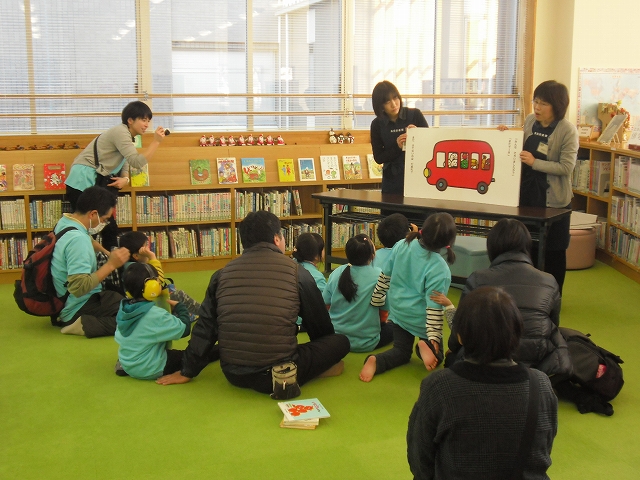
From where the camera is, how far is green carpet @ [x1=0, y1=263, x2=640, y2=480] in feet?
9.78

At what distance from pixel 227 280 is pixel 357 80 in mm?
4387

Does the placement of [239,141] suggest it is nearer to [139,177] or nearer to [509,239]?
[139,177]

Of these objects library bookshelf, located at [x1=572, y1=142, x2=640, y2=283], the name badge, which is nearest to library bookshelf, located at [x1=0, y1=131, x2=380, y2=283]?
library bookshelf, located at [x1=572, y1=142, x2=640, y2=283]

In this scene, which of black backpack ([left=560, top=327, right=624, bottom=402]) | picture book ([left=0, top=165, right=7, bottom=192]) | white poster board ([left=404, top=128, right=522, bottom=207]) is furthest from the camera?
picture book ([left=0, top=165, right=7, bottom=192])

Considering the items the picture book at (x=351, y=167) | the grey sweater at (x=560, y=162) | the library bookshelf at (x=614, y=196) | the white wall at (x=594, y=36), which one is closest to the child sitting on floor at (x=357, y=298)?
the grey sweater at (x=560, y=162)

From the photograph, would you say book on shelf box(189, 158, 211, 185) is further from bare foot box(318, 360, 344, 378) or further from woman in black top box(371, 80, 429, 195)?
bare foot box(318, 360, 344, 378)

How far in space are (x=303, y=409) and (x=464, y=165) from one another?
2.76 meters

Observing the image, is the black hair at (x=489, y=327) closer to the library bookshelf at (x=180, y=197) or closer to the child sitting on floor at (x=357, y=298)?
the child sitting on floor at (x=357, y=298)

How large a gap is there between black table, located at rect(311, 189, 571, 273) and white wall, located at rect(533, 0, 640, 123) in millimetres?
2701

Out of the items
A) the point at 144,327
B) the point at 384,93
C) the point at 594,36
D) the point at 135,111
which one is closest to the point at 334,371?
the point at 144,327

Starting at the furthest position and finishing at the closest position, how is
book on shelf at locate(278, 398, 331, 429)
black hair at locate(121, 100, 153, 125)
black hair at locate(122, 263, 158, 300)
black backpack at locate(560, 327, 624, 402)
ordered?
black hair at locate(121, 100, 153, 125) < black hair at locate(122, 263, 158, 300) < black backpack at locate(560, 327, 624, 402) < book on shelf at locate(278, 398, 331, 429)

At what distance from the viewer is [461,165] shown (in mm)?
5555

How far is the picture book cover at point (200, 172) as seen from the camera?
21.3 ft

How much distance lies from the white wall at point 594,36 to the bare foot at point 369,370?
14.9 ft
